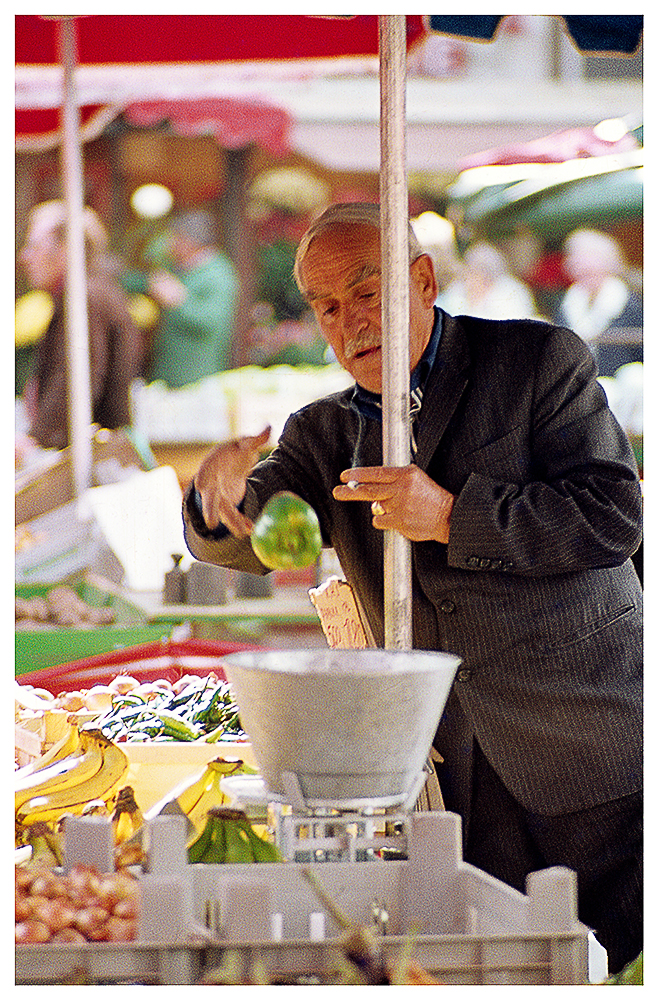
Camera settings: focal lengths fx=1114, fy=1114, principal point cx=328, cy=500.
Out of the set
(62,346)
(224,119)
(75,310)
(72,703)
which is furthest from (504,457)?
(224,119)

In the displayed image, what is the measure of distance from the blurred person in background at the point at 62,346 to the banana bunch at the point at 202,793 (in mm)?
3331

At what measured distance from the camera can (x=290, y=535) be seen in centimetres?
153

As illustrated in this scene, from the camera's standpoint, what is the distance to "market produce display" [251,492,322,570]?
1.53 m

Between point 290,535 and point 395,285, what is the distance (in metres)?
0.37

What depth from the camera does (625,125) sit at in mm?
5875

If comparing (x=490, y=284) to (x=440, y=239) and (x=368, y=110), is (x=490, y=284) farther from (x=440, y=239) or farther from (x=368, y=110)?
(x=368, y=110)

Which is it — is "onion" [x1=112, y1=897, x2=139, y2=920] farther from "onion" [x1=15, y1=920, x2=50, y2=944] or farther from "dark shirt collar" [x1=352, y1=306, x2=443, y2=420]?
"dark shirt collar" [x1=352, y1=306, x2=443, y2=420]

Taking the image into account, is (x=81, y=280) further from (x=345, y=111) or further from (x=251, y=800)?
(x=251, y=800)

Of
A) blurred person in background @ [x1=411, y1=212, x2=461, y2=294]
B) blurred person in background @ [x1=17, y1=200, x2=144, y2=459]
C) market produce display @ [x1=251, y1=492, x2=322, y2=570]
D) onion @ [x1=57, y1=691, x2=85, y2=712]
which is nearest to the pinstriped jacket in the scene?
market produce display @ [x1=251, y1=492, x2=322, y2=570]

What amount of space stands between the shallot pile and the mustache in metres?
0.86

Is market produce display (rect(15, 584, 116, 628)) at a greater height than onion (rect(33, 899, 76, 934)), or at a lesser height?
greater

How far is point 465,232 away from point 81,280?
2462 millimetres

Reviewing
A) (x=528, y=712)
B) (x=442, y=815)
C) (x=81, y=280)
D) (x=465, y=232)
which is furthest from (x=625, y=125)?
(x=442, y=815)

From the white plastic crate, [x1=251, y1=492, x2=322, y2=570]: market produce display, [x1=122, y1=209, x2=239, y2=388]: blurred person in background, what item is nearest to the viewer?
the white plastic crate
